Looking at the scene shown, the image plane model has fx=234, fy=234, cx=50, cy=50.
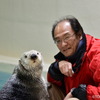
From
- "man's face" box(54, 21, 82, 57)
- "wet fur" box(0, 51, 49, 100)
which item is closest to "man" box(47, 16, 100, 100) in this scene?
"man's face" box(54, 21, 82, 57)

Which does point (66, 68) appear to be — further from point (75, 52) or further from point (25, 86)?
point (25, 86)

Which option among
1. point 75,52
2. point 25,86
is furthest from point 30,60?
point 75,52

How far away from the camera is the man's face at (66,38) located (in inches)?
50.9

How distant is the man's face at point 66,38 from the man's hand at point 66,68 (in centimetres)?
6

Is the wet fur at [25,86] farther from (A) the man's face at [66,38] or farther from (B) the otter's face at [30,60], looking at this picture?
(A) the man's face at [66,38]

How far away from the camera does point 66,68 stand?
1325 millimetres

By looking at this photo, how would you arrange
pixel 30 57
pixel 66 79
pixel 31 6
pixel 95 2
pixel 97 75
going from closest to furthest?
pixel 97 75, pixel 30 57, pixel 66 79, pixel 95 2, pixel 31 6

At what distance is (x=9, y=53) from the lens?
2.78 m

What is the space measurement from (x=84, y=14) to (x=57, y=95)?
1.03 meters

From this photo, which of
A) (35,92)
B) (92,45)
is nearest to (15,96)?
(35,92)

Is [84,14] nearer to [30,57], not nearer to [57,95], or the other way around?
[57,95]

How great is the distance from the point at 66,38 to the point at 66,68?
0.17m

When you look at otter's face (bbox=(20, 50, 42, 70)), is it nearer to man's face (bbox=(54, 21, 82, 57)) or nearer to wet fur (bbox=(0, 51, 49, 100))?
wet fur (bbox=(0, 51, 49, 100))

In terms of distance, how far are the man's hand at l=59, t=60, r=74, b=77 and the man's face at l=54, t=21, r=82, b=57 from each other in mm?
57
